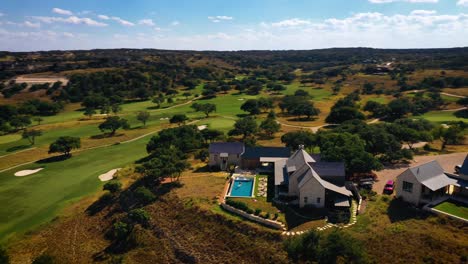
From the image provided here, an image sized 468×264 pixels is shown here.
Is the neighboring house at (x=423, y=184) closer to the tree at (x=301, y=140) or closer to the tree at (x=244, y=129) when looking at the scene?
the tree at (x=301, y=140)

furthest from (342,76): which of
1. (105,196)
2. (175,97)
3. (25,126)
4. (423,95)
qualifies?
(105,196)

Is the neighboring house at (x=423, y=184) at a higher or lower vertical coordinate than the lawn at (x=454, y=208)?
higher

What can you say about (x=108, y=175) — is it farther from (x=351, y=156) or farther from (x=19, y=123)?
(x=19, y=123)

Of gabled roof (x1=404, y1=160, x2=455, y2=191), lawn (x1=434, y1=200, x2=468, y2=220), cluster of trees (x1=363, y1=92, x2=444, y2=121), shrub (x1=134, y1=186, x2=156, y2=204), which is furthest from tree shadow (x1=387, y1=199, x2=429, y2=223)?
cluster of trees (x1=363, y1=92, x2=444, y2=121)

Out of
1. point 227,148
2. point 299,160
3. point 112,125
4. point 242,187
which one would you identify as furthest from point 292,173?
point 112,125

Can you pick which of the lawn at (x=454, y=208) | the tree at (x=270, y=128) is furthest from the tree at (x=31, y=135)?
the lawn at (x=454, y=208)

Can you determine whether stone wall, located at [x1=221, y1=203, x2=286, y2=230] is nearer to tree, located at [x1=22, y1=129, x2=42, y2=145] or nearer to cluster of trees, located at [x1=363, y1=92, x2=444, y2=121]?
tree, located at [x1=22, y1=129, x2=42, y2=145]

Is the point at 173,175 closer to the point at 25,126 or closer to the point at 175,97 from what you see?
the point at 25,126
